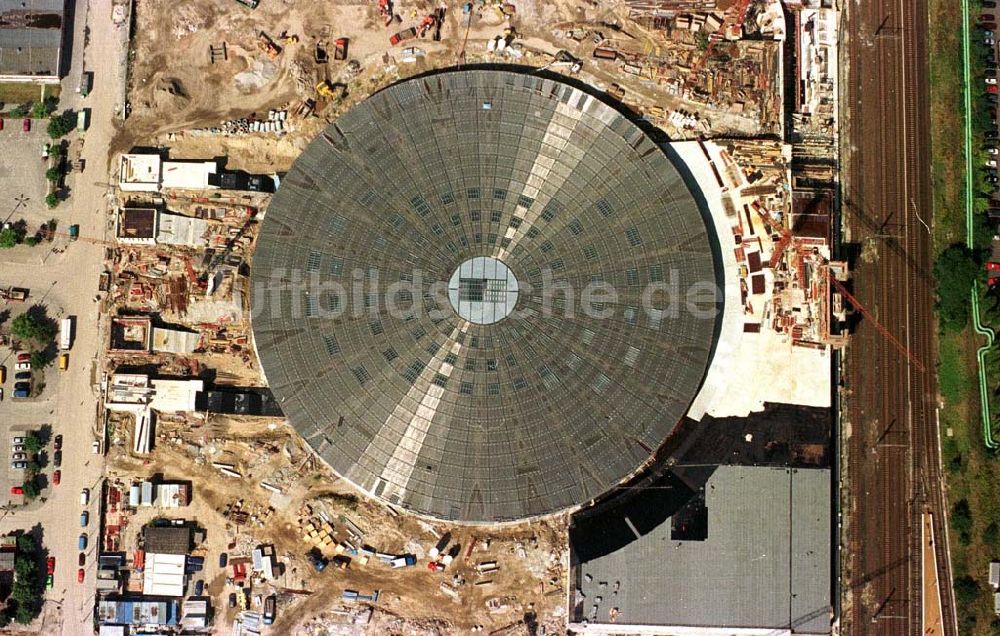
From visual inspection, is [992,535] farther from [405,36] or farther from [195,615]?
[195,615]

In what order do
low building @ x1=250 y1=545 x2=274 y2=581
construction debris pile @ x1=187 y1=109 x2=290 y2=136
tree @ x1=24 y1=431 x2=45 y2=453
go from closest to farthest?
low building @ x1=250 y1=545 x2=274 y2=581 < tree @ x1=24 y1=431 x2=45 y2=453 < construction debris pile @ x1=187 y1=109 x2=290 y2=136

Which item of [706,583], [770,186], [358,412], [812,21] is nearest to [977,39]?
[812,21]

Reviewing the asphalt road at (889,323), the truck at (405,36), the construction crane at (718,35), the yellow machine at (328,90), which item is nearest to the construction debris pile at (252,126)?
the yellow machine at (328,90)

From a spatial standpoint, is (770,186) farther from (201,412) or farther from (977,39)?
(201,412)

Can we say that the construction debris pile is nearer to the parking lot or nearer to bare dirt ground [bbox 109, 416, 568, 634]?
the parking lot

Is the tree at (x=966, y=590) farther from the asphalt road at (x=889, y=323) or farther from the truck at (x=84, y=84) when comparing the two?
the truck at (x=84, y=84)

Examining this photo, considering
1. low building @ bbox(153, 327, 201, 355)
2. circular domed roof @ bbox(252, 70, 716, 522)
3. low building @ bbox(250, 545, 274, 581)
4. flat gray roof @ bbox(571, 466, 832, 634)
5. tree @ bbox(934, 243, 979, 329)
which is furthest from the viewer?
low building @ bbox(153, 327, 201, 355)

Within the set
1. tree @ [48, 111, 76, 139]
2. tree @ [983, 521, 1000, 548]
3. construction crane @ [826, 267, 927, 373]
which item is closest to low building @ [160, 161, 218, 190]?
tree @ [48, 111, 76, 139]
